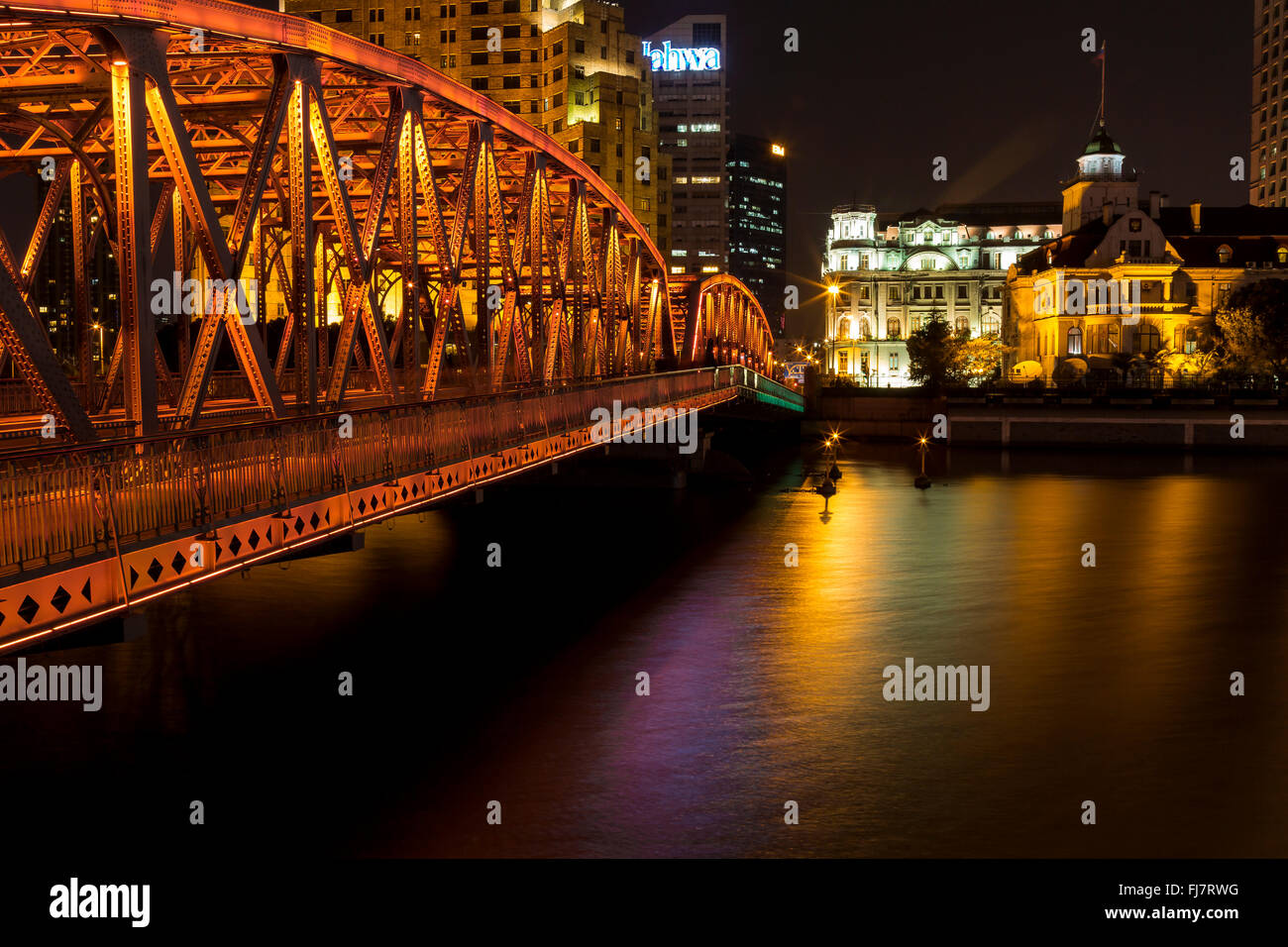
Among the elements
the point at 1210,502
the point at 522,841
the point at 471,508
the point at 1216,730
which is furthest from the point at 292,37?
the point at 1210,502

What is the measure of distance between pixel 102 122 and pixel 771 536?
94.6 feet

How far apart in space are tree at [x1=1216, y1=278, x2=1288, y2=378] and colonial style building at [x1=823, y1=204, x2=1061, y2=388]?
70743 mm

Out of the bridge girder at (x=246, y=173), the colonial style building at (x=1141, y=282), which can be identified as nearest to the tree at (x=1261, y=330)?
the colonial style building at (x=1141, y=282)

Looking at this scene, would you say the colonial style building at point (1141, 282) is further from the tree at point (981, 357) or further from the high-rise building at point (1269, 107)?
the high-rise building at point (1269, 107)

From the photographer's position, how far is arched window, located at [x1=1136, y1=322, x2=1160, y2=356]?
413ft

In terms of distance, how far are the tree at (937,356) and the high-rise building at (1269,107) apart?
65.6 metres

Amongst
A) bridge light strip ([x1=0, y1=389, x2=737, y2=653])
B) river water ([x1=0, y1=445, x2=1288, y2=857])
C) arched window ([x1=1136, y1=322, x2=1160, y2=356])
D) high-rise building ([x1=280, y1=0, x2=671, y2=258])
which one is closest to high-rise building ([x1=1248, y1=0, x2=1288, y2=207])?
arched window ([x1=1136, y1=322, x2=1160, y2=356])

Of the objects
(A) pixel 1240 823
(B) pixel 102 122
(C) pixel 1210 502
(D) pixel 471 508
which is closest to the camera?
(A) pixel 1240 823

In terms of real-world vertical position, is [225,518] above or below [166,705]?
above

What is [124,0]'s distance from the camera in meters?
13.0

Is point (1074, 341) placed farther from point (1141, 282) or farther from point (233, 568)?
point (233, 568)

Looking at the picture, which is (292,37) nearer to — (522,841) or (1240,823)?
(522,841)

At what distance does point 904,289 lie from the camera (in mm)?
176125

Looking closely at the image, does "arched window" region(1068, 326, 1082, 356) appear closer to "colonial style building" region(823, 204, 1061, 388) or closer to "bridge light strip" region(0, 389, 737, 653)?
"colonial style building" region(823, 204, 1061, 388)
